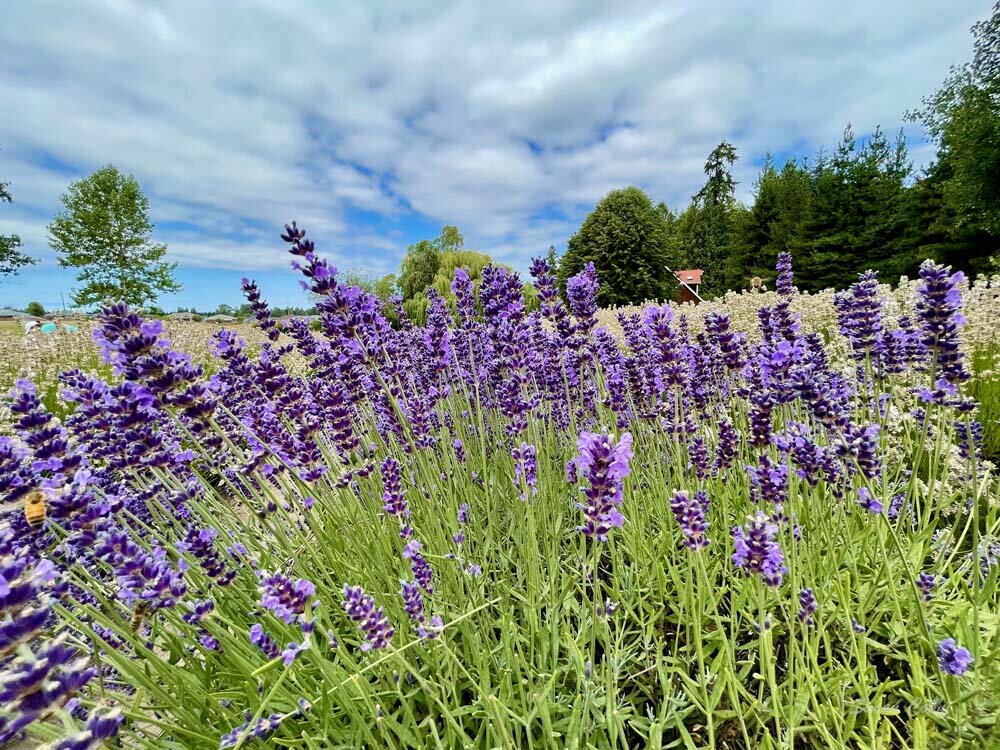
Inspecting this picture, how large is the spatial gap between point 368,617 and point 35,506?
929 mm

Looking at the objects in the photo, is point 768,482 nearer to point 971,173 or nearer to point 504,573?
point 504,573

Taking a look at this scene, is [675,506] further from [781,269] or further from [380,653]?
[781,269]

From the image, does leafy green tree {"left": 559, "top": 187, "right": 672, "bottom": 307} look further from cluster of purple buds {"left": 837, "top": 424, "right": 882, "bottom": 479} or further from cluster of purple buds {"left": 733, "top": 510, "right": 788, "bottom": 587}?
cluster of purple buds {"left": 733, "top": 510, "right": 788, "bottom": 587}

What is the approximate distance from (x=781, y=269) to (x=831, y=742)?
2.95m

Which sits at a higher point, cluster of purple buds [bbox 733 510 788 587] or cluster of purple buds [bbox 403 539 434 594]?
cluster of purple buds [bbox 733 510 788 587]

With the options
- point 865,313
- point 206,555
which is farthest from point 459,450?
point 865,313

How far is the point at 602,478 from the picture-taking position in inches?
46.3

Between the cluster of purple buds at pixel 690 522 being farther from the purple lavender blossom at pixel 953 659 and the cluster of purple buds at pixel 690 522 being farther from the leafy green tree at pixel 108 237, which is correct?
the leafy green tree at pixel 108 237

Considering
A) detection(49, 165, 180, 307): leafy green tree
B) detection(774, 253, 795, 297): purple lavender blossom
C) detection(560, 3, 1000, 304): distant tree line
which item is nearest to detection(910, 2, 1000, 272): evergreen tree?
detection(560, 3, 1000, 304): distant tree line

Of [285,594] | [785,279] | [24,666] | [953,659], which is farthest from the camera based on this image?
[785,279]

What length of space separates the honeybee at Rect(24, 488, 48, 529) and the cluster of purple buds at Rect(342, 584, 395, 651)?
0.82 meters

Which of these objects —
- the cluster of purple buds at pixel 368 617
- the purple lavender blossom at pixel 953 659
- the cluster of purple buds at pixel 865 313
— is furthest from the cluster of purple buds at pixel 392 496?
the cluster of purple buds at pixel 865 313

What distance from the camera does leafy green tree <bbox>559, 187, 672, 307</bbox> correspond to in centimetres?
1872

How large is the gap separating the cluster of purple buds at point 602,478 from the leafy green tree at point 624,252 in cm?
1775
